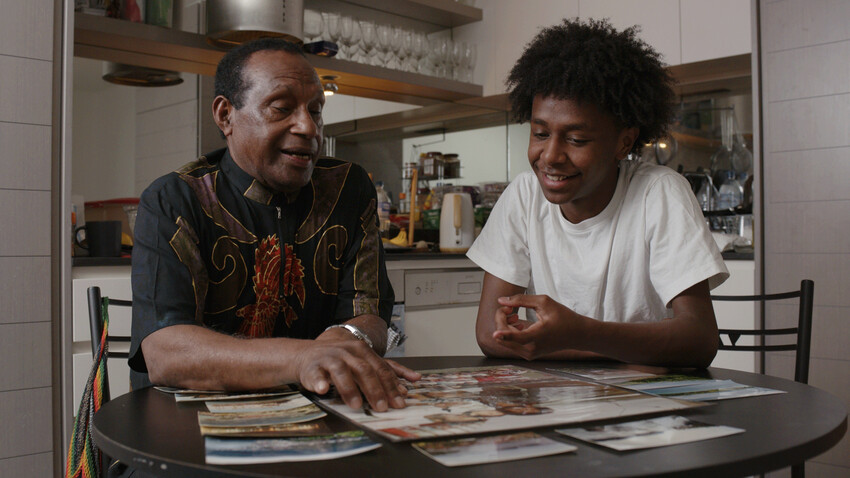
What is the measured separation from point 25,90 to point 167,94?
34.2 inches

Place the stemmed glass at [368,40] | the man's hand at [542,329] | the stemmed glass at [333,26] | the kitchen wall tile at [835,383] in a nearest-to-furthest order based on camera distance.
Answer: the man's hand at [542,329] → the kitchen wall tile at [835,383] → the stemmed glass at [333,26] → the stemmed glass at [368,40]

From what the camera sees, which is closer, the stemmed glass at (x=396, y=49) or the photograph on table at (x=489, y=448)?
the photograph on table at (x=489, y=448)

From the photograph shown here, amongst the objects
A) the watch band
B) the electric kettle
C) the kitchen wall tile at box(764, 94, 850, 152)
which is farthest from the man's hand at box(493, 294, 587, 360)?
the electric kettle

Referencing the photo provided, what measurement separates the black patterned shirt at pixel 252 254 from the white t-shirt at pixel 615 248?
27cm

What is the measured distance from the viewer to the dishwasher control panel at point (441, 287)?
9.90 feet

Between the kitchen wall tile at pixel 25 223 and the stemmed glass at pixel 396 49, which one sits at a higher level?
the stemmed glass at pixel 396 49

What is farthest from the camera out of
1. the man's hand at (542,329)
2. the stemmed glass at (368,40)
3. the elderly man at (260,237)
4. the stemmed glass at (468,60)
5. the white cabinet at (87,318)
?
the stemmed glass at (468,60)

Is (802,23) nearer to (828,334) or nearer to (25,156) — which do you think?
(828,334)

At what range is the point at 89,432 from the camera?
3.60 ft

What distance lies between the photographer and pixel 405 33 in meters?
3.43

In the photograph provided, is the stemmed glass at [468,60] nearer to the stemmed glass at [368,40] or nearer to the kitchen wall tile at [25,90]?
the stemmed glass at [368,40]

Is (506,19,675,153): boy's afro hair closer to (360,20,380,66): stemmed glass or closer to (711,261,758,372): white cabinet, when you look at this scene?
(711,261,758,372): white cabinet

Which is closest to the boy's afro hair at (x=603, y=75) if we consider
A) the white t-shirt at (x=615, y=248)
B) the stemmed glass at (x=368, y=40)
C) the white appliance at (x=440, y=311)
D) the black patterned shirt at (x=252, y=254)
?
the white t-shirt at (x=615, y=248)

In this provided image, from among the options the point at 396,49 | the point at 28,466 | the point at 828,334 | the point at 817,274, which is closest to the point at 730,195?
the point at 817,274
